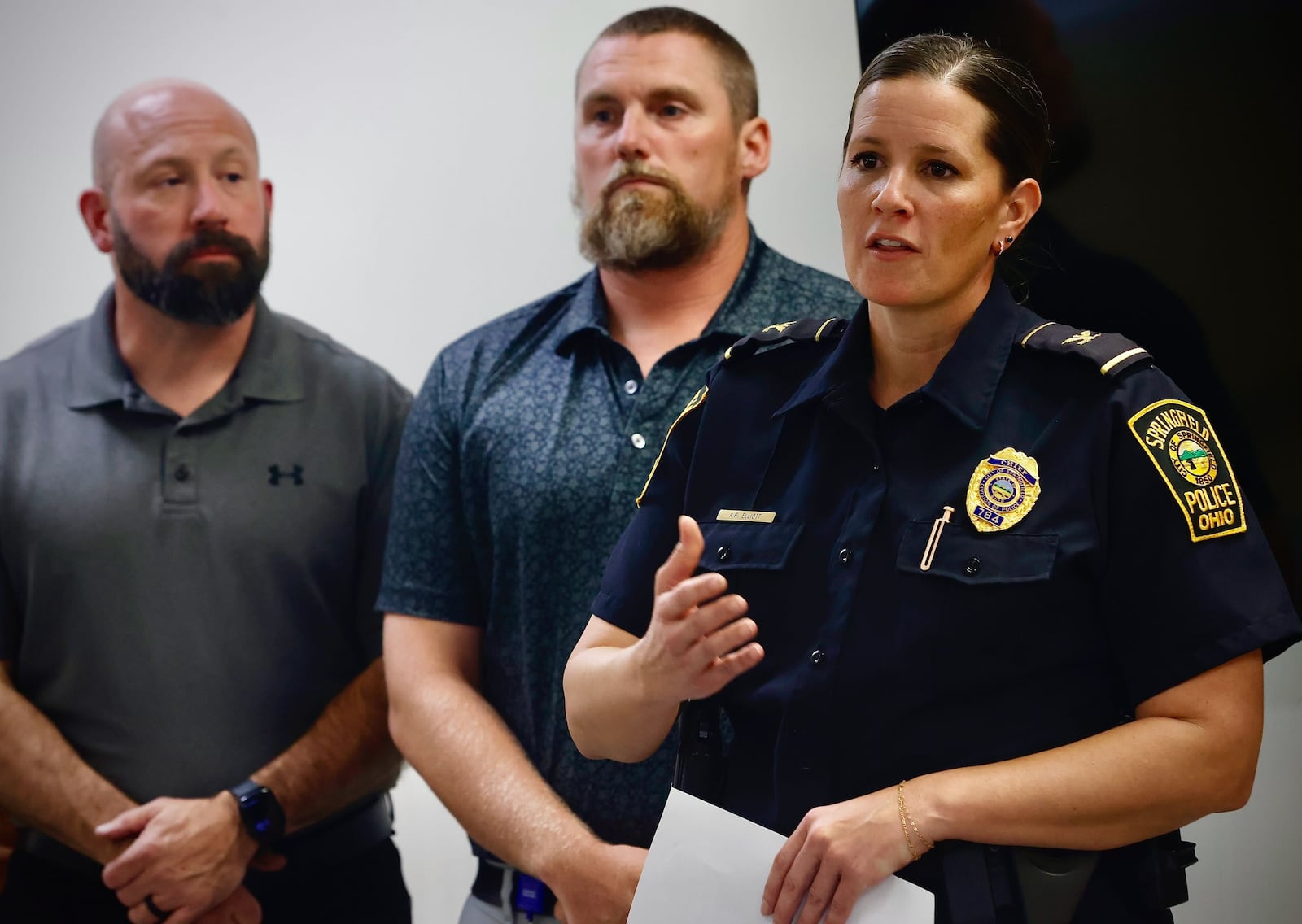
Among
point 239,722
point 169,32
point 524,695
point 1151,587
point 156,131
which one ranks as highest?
point 169,32

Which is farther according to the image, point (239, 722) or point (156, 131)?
point (156, 131)

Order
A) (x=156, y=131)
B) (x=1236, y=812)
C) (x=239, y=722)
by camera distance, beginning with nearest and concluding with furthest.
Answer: (x=1236, y=812), (x=239, y=722), (x=156, y=131)

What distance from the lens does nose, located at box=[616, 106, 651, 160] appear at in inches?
68.3

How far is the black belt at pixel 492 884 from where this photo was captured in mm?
1723

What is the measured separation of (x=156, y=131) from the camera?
2.13 metres

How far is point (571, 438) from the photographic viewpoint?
1.71m

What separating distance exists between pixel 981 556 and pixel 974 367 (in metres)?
0.18

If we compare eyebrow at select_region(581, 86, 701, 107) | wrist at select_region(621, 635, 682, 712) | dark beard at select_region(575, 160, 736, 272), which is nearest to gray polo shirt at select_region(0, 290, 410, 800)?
dark beard at select_region(575, 160, 736, 272)

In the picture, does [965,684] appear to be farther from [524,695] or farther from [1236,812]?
[524,695]

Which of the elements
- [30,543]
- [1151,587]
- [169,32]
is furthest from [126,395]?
[1151,587]

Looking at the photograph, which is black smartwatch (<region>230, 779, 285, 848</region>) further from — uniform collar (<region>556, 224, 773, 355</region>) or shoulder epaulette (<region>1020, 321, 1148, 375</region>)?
shoulder epaulette (<region>1020, 321, 1148, 375</region>)

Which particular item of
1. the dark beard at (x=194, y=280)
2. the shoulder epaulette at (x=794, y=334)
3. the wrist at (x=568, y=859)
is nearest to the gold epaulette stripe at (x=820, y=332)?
the shoulder epaulette at (x=794, y=334)

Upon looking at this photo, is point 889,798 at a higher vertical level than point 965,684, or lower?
lower

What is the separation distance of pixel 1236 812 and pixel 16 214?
2.12 meters
